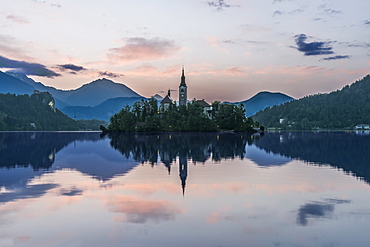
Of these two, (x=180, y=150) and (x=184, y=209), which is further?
(x=180, y=150)

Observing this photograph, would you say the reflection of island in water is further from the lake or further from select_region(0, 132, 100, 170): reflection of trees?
select_region(0, 132, 100, 170): reflection of trees

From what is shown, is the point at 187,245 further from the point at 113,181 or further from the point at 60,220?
the point at 113,181

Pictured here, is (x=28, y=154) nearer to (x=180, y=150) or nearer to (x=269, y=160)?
(x=180, y=150)

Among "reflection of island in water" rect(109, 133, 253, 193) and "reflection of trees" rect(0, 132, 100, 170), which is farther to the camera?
"reflection of island in water" rect(109, 133, 253, 193)

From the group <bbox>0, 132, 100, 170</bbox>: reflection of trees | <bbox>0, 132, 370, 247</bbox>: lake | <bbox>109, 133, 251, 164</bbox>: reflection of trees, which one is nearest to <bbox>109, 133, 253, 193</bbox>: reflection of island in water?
<bbox>109, 133, 251, 164</bbox>: reflection of trees

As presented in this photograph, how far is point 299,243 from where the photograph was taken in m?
14.8

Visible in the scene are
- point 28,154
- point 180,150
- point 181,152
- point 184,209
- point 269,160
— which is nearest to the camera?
point 184,209

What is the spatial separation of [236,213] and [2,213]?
45.8ft

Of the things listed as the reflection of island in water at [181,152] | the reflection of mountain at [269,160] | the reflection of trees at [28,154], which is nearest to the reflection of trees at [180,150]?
the reflection of island in water at [181,152]

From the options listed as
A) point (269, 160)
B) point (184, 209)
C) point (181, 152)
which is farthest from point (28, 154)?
point (184, 209)

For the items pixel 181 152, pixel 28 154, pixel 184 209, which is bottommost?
pixel 184 209

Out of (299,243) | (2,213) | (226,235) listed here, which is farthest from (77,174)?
(299,243)

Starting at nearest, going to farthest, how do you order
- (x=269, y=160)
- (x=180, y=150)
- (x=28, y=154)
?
(x=269, y=160), (x=28, y=154), (x=180, y=150)

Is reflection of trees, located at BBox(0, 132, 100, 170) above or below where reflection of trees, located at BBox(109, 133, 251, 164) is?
below
